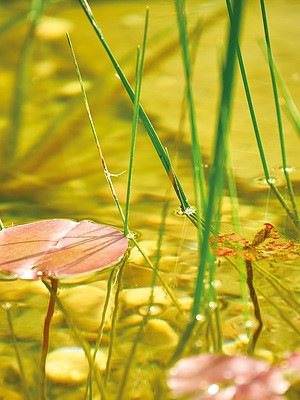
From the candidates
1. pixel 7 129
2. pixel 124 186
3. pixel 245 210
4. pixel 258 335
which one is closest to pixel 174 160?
pixel 124 186

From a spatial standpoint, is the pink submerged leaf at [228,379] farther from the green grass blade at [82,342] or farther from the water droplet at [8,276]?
the water droplet at [8,276]

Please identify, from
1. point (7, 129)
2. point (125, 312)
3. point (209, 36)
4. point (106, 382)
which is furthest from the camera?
point (209, 36)

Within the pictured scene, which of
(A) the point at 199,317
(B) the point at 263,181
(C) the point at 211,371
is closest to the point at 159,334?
(A) the point at 199,317

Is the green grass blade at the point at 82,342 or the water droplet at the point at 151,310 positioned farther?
the water droplet at the point at 151,310

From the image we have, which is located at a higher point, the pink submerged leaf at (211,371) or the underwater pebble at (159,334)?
the pink submerged leaf at (211,371)

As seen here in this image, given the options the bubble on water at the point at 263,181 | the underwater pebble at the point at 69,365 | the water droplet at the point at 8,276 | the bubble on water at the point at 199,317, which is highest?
the bubble on water at the point at 199,317

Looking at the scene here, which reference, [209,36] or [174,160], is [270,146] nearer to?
[174,160]

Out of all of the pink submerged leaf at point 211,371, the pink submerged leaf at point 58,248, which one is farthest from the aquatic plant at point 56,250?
the pink submerged leaf at point 211,371

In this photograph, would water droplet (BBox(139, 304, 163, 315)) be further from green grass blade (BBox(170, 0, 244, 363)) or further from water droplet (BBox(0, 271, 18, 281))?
water droplet (BBox(0, 271, 18, 281))
